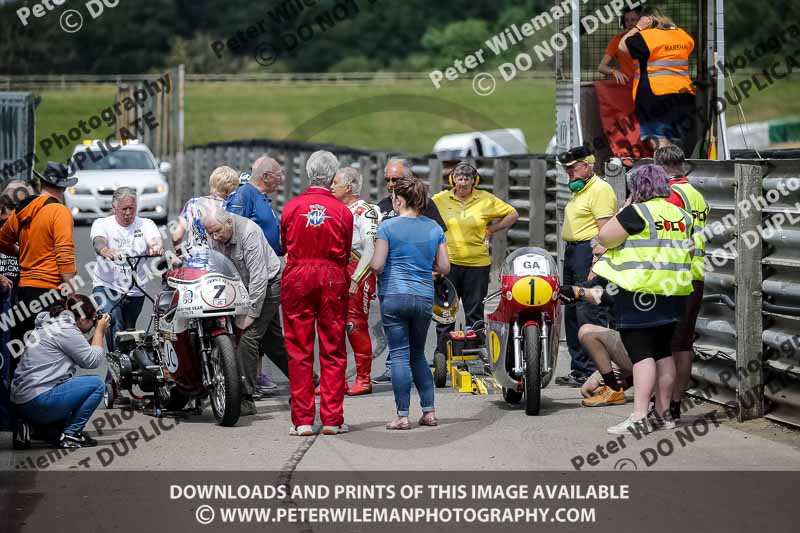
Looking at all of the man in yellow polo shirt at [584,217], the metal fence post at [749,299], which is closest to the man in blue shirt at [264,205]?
the man in yellow polo shirt at [584,217]

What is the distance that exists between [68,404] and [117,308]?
2.74 m

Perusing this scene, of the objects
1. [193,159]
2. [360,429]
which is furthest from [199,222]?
[193,159]

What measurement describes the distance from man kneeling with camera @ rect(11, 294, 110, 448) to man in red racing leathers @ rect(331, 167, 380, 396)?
266 centimetres

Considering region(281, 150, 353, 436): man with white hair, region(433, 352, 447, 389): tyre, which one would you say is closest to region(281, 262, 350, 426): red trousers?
region(281, 150, 353, 436): man with white hair

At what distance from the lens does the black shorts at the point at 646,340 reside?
9039 millimetres

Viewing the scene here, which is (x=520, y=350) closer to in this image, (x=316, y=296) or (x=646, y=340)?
(x=646, y=340)

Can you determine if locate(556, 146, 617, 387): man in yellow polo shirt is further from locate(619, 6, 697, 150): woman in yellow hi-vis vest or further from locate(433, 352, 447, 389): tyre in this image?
locate(619, 6, 697, 150): woman in yellow hi-vis vest

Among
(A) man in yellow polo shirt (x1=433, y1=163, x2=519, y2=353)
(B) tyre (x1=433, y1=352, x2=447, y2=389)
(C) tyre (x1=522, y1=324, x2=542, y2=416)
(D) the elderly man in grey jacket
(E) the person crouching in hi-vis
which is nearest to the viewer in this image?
(E) the person crouching in hi-vis

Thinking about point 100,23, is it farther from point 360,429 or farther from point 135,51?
point 360,429

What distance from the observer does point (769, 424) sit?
9.41 metres

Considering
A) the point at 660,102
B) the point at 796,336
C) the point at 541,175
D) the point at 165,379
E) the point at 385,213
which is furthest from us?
the point at 541,175

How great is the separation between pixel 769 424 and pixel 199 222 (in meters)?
4.29

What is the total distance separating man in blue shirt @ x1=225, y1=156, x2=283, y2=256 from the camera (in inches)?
415

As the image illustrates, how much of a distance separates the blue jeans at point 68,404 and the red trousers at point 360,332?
2668mm
